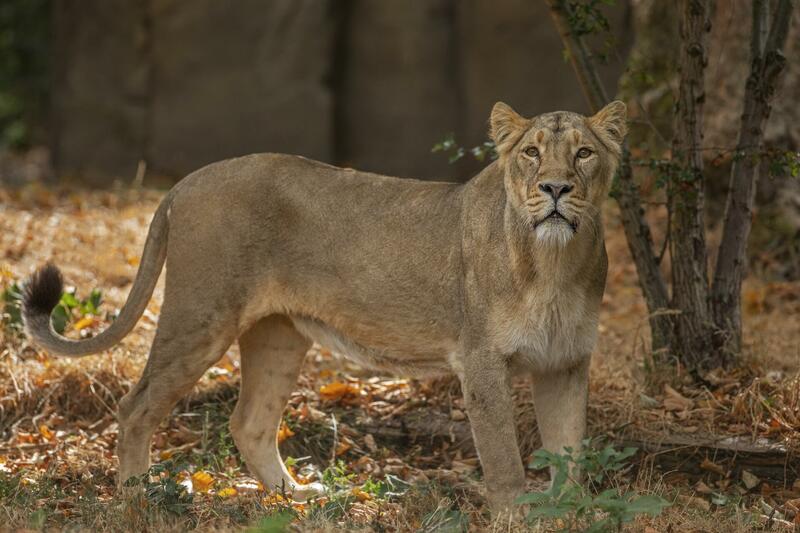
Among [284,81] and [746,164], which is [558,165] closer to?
[746,164]

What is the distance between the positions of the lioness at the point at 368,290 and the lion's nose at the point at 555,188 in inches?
10.8

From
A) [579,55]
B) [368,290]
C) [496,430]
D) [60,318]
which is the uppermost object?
[579,55]

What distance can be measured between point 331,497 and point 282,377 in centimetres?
85

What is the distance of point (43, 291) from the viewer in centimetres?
573

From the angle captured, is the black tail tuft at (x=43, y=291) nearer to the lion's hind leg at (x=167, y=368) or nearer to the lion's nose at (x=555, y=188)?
the lion's hind leg at (x=167, y=368)

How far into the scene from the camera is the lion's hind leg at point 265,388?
6062 millimetres

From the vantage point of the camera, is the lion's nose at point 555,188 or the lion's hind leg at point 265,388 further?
the lion's hind leg at point 265,388

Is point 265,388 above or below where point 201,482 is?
above

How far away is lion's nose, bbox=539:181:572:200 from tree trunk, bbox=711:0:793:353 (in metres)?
1.85

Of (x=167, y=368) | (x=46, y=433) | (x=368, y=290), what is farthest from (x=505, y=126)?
(x=46, y=433)

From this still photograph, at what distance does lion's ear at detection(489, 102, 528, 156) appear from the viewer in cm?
516

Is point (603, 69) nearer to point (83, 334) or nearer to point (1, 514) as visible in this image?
point (83, 334)

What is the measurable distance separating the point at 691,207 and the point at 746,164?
42cm

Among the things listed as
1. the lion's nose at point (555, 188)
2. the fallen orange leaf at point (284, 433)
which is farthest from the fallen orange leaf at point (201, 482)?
the lion's nose at point (555, 188)
